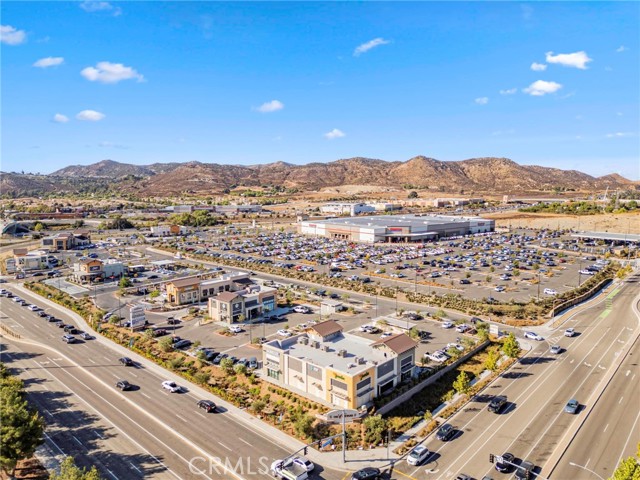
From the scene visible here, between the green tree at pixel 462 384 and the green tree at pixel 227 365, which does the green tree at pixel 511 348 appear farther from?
the green tree at pixel 227 365

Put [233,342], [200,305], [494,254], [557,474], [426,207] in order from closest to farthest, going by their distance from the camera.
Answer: [557,474]
[233,342]
[200,305]
[494,254]
[426,207]

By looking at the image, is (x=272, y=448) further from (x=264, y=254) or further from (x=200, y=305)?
(x=264, y=254)

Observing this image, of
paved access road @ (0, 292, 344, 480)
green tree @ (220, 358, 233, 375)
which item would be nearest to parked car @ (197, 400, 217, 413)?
paved access road @ (0, 292, 344, 480)

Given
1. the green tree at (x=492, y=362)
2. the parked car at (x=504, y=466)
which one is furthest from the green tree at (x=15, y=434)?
the green tree at (x=492, y=362)

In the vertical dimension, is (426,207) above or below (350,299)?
above

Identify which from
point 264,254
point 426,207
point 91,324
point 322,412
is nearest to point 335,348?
point 322,412

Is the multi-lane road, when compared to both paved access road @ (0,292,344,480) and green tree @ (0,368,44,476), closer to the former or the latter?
paved access road @ (0,292,344,480)
